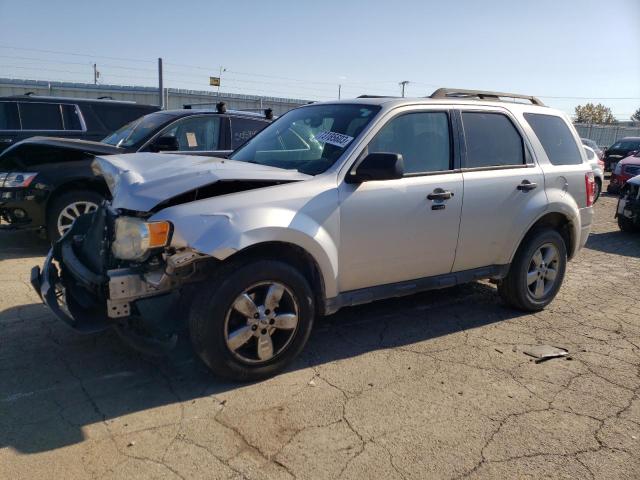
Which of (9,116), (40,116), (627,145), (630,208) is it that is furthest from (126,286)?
(627,145)

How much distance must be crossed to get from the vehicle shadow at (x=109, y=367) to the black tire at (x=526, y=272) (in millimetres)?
173

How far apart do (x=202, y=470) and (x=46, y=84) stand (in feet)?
65.6

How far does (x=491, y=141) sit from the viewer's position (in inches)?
180

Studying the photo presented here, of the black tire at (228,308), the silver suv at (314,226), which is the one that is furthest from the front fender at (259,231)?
the black tire at (228,308)

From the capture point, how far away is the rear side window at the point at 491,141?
4414 millimetres

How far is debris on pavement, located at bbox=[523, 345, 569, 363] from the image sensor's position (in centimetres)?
404

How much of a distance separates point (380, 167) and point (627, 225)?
7940 millimetres

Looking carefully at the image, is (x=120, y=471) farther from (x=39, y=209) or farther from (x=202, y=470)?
(x=39, y=209)

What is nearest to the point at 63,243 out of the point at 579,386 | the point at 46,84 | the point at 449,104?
the point at 449,104

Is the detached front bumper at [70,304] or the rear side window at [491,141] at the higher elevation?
the rear side window at [491,141]

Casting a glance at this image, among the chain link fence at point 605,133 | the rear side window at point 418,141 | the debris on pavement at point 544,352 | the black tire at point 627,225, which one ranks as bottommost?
the debris on pavement at point 544,352

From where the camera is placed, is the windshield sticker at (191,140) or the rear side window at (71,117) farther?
the rear side window at (71,117)

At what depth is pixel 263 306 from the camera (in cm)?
334

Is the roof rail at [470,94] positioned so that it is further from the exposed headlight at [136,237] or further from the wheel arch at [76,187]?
the wheel arch at [76,187]
